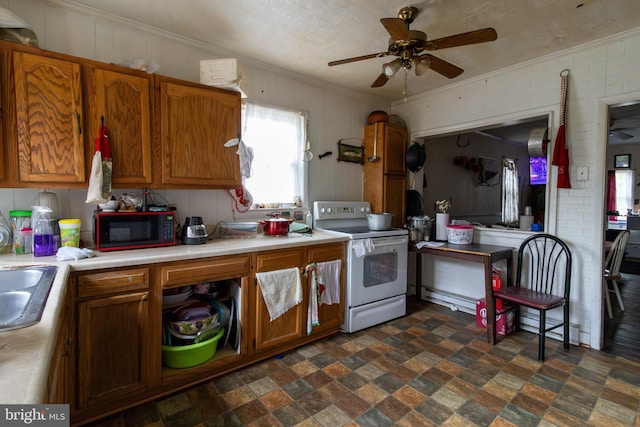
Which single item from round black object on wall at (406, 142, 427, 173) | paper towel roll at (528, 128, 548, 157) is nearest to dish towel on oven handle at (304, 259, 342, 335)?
round black object on wall at (406, 142, 427, 173)

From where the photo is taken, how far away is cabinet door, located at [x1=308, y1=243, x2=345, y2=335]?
2598mm

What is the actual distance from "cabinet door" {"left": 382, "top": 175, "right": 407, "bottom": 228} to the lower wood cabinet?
5.61 ft

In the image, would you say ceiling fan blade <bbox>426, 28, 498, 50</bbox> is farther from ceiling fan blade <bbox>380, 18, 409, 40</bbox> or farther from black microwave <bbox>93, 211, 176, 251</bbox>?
black microwave <bbox>93, 211, 176, 251</bbox>

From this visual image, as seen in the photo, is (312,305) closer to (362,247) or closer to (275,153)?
(362,247)

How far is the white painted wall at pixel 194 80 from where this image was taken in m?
2.02

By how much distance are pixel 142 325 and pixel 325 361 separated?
1289 millimetres

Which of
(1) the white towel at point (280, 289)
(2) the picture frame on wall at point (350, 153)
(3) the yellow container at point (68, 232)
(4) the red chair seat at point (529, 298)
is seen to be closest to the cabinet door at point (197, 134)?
(3) the yellow container at point (68, 232)

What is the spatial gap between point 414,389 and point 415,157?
2.44 m

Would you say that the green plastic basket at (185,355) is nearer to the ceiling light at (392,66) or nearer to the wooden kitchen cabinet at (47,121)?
the wooden kitchen cabinet at (47,121)

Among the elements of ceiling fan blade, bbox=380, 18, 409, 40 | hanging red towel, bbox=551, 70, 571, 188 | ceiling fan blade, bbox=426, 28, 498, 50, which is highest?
ceiling fan blade, bbox=380, 18, 409, 40

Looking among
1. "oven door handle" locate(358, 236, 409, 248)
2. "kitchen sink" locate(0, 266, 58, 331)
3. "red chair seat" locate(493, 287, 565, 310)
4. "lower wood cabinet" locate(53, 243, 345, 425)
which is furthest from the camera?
"oven door handle" locate(358, 236, 409, 248)

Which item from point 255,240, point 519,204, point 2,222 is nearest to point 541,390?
point 255,240

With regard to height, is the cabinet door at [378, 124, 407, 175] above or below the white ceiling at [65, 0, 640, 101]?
below

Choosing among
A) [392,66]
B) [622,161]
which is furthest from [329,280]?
[622,161]
